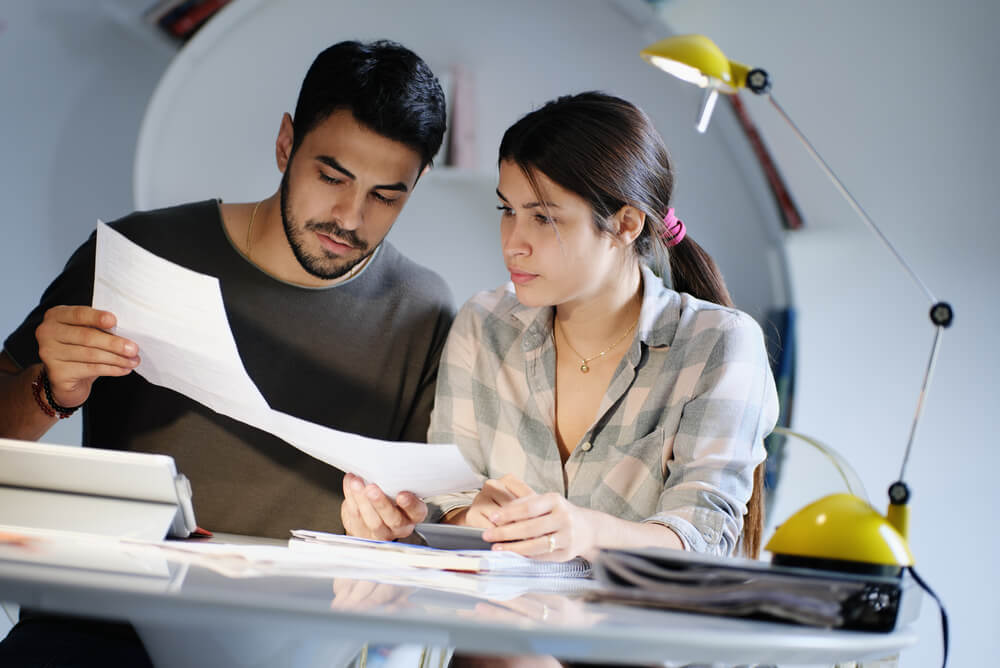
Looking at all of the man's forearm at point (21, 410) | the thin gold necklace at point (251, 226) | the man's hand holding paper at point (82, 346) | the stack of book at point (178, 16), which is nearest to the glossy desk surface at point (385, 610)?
the man's hand holding paper at point (82, 346)

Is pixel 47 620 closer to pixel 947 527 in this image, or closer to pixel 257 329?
pixel 257 329

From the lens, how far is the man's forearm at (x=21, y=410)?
1.14m

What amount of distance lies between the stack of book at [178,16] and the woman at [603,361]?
981 millimetres

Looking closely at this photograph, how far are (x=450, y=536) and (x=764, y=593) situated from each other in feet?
1.38

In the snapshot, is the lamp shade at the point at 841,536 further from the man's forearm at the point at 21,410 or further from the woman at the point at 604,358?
the man's forearm at the point at 21,410

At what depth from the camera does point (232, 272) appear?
4.47 feet

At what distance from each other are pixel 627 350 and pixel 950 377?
1.07 metres

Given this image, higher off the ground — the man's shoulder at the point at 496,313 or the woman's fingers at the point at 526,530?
the man's shoulder at the point at 496,313

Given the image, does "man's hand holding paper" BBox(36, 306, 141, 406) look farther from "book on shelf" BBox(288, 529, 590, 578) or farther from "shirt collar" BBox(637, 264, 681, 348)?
"shirt collar" BBox(637, 264, 681, 348)

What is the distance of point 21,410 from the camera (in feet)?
3.76

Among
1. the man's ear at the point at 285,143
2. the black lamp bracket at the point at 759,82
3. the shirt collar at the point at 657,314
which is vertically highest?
the black lamp bracket at the point at 759,82

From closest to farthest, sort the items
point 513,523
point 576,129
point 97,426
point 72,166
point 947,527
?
point 513,523, point 576,129, point 97,426, point 72,166, point 947,527

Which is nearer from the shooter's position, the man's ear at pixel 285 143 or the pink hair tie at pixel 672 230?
the pink hair tie at pixel 672 230

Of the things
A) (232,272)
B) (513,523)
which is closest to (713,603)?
(513,523)
